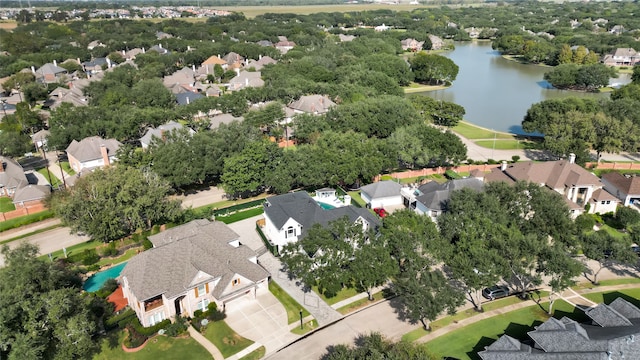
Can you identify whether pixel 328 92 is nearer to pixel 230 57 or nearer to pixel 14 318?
pixel 230 57

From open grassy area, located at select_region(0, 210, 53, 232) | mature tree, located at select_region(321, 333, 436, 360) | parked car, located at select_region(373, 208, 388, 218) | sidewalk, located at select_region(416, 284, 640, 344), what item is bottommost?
open grassy area, located at select_region(0, 210, 53, 232)

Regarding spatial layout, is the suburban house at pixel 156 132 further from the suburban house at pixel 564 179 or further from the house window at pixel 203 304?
the suburban house at pixel 564 179

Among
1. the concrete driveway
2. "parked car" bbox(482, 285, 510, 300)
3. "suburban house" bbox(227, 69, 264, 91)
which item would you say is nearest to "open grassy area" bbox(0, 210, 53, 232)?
the concrete driveway

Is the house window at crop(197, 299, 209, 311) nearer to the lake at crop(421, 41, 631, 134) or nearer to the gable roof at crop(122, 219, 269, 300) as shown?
the gable roof at crop(122, 219, 269, 300)

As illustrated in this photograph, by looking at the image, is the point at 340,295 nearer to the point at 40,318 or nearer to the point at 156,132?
the point at 40,318

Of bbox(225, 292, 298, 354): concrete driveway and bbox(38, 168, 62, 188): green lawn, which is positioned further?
bbox(38, 168, 62, 188): green lawn

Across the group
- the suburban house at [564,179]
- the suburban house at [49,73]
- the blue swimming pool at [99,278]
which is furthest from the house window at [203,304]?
A: the suburban house at [49,73]

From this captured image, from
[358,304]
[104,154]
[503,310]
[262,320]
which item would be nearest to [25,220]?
[104,154]

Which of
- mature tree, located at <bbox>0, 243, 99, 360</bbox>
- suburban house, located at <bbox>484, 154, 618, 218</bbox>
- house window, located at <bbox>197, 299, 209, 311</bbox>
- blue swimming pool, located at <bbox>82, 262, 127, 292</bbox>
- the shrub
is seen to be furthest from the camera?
suburban house, located at <bbox>484, 154, 618, 218</bbox>
